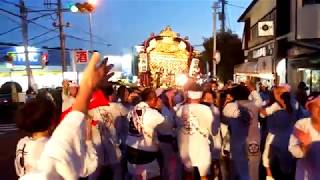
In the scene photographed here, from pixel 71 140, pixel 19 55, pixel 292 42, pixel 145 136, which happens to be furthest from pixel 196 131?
pixel 19 55

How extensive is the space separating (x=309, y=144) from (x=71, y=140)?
11.1 feet

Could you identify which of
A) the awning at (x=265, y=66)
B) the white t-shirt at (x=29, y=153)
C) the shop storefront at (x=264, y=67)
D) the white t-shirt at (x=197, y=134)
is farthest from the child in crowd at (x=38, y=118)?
the awning at (x=265, y=66)

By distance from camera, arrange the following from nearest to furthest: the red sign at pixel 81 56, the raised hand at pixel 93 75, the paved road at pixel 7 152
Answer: the raised hand at pixel 93 75
the paved road at pixel 7 152
the red sign at pixel 81 56

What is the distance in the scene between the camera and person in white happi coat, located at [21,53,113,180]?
9.36ft

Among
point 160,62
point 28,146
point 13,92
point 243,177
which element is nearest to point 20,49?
point 13,92

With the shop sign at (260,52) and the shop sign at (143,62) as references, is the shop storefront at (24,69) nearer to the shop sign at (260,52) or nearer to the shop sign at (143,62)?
the shop sign at (260,52)

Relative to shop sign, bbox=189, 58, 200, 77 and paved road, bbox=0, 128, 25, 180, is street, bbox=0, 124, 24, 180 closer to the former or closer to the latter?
paved road, bbox=0, 128, 25, 180

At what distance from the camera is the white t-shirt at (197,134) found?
8586mm

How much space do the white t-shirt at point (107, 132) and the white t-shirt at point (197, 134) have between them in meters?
1.10

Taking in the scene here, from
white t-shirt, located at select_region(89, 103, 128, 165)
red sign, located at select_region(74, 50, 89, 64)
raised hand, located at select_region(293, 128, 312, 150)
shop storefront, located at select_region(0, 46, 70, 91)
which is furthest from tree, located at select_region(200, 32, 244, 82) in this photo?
raised hand, located at select_region(293, 128, 312, 150)

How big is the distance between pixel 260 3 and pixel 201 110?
34153 millimetres

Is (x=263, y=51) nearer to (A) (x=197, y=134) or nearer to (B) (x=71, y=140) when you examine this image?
(A) (x=197, y=134)

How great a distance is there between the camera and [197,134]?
338 inches

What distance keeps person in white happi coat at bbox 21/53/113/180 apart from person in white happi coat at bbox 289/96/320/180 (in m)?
3.25
